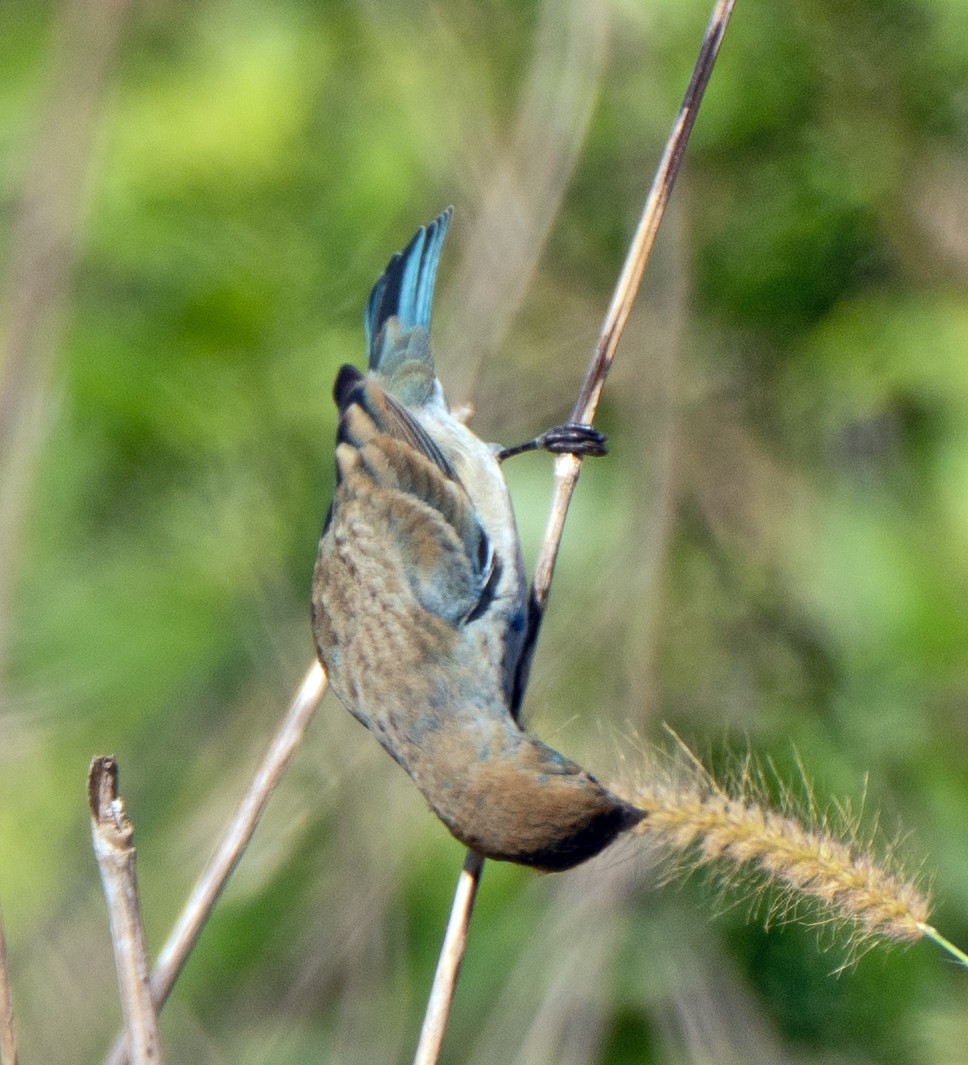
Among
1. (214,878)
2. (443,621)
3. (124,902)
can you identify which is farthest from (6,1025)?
(443,621)

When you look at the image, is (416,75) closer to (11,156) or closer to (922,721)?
(11,156)

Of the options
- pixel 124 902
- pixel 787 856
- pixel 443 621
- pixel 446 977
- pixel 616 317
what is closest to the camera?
pixel 124 902

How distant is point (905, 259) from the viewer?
15.1 ft

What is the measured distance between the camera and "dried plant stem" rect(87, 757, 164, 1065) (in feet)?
6.48

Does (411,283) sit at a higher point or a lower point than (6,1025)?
higher

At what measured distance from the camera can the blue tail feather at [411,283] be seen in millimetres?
4254

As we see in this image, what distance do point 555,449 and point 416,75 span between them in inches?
60.4

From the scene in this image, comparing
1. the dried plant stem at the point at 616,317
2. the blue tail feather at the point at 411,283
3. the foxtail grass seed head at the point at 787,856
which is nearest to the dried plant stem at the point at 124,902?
the dried plant stem at the point at 616,317

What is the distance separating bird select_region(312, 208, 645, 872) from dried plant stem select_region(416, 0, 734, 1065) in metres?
0.18

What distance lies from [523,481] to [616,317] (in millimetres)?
1529

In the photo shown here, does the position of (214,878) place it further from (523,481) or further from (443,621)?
(523,481)

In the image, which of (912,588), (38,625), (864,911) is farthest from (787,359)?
(864,911)

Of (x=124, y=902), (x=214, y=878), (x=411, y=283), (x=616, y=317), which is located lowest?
(x=214, y=878)

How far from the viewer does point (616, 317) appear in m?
3.07
